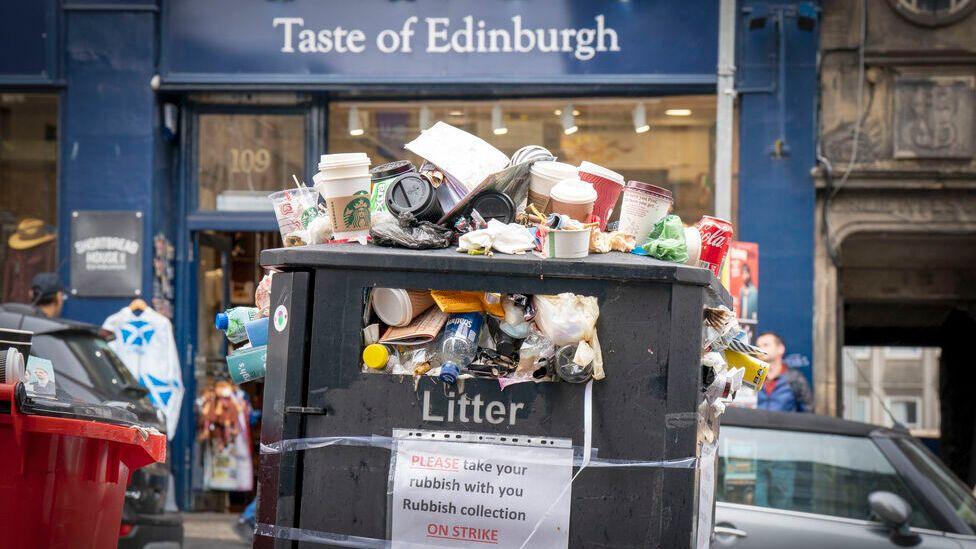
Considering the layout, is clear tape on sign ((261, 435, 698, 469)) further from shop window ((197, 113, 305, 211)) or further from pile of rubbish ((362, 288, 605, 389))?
shop window ((197, 113, 305, 211))

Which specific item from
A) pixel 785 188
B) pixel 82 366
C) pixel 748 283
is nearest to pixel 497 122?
pixel 785 188

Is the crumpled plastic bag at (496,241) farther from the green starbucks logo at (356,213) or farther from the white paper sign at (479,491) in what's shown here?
the white paper sign at (479,491)

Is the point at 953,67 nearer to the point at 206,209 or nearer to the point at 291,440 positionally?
the point at 206,209

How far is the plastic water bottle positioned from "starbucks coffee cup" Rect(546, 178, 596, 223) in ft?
1.56

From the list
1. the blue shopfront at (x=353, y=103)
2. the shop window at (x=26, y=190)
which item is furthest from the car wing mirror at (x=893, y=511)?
the shop window at (x=26, y=190)

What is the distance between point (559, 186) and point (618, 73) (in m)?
7.95

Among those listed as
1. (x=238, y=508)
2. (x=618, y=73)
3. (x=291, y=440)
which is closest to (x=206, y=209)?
(x=238, y=508)

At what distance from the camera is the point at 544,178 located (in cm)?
377

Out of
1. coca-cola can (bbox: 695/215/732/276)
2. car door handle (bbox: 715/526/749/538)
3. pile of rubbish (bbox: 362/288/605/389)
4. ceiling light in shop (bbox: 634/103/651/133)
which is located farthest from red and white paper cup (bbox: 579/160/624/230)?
ceiling light in shop (bbox: 634/103/651/133)

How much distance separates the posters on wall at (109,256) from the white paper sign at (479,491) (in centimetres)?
862

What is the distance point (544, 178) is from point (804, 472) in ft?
10.5

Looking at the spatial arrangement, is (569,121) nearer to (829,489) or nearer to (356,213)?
(829,489)

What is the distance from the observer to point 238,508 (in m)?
Answer: 11.8

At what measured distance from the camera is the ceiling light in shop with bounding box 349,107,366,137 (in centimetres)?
1183
